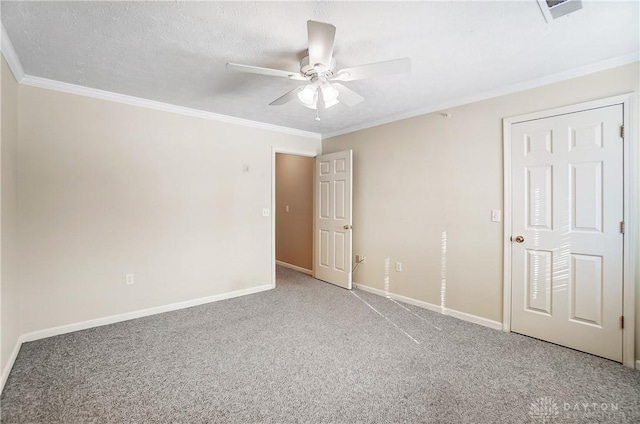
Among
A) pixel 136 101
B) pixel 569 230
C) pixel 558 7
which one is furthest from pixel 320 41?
pixel 569 230

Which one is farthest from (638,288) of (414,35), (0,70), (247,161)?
(0,70)

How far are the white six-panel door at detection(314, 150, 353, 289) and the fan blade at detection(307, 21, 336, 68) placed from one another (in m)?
2.33

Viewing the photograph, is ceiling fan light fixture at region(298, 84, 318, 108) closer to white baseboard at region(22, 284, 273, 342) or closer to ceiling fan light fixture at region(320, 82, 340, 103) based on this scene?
ceiling fan light fixture at region(320, 82, 340, 103)

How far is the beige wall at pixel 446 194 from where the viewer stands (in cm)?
278

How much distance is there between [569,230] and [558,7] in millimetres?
1761

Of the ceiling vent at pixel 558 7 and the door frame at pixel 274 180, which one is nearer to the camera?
the ceiling vent at pixel 558 7

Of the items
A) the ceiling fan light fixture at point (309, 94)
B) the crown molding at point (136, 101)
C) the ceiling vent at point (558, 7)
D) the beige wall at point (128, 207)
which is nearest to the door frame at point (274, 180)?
the beige wall at point (128, 207)

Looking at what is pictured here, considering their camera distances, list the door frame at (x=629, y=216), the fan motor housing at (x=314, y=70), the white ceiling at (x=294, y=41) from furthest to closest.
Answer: the door frame at (x=629, y=216), the fan motor housing at (x=314, y=70), the white ceiling at (x=294, y=41)

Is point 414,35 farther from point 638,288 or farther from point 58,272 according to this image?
point 58,272

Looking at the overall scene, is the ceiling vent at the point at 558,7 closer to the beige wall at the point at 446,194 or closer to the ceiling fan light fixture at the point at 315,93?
the beige wall at the point at 446,194

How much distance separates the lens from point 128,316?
3088mm

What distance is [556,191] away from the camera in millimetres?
2525

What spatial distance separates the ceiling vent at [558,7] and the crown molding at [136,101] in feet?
10.5

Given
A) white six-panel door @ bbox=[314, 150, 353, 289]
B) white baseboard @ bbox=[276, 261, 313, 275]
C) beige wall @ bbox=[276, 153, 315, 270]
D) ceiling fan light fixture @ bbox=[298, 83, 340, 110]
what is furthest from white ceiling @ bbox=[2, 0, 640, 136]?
white baseboard @ bbox=[276, 261, 313, 275]
